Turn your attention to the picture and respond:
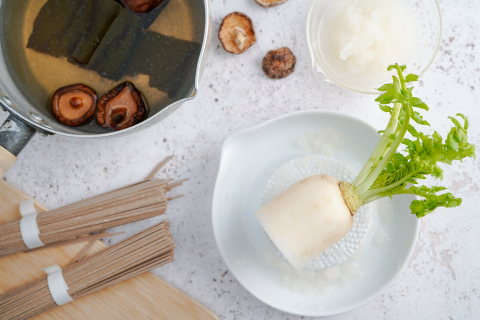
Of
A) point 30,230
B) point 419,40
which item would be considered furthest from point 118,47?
point 419,40

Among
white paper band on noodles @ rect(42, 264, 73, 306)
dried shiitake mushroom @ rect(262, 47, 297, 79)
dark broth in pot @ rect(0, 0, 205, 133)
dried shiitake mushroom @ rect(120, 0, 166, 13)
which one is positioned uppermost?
dried shiitake mushroom @ rect(120, 0, 166, 13)

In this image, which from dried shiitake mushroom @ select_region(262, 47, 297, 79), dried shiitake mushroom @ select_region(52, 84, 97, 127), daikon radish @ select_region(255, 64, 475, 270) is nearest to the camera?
daikon radish @ select_region(255, 64, 475, 270)

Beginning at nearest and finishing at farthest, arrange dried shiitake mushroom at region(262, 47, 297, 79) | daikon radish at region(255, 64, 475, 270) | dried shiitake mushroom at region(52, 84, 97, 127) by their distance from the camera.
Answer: daikon radish at region(255, 64, 475, 270)
dried shiitake mushroom at region(52, 84, 97, 127)
dried shiitake mushroom at region(262, 47, 297, 79)

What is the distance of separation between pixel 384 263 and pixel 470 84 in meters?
0.50

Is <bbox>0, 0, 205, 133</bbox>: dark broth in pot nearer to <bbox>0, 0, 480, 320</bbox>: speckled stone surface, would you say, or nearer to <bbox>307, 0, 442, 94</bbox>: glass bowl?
<bbox>0, 0, 480, 320</bbox>: speckled stone surface

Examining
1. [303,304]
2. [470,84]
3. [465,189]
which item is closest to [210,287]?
[303,304]

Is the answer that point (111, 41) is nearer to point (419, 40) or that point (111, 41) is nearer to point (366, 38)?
point (366, 38)

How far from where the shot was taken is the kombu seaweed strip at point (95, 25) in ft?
2.49

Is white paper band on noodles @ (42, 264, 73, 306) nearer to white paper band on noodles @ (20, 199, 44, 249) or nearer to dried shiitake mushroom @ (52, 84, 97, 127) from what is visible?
white paper band on noodles @ (20, 199, 44, 249)

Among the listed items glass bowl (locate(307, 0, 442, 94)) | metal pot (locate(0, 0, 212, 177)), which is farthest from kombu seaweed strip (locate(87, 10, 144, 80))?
glass bowl (locate(307, 0, 442, 94))

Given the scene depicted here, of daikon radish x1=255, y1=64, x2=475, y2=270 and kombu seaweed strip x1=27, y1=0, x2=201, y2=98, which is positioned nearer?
daikon radish x1=255, y1=64, x2=475, y2=270

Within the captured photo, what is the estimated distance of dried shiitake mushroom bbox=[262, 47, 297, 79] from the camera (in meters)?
0.85

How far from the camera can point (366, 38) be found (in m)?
0.78

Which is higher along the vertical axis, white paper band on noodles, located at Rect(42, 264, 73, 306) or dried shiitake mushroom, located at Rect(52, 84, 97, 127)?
dried shiitake mushroom, located at Rect(52, 84, 97, 127)
